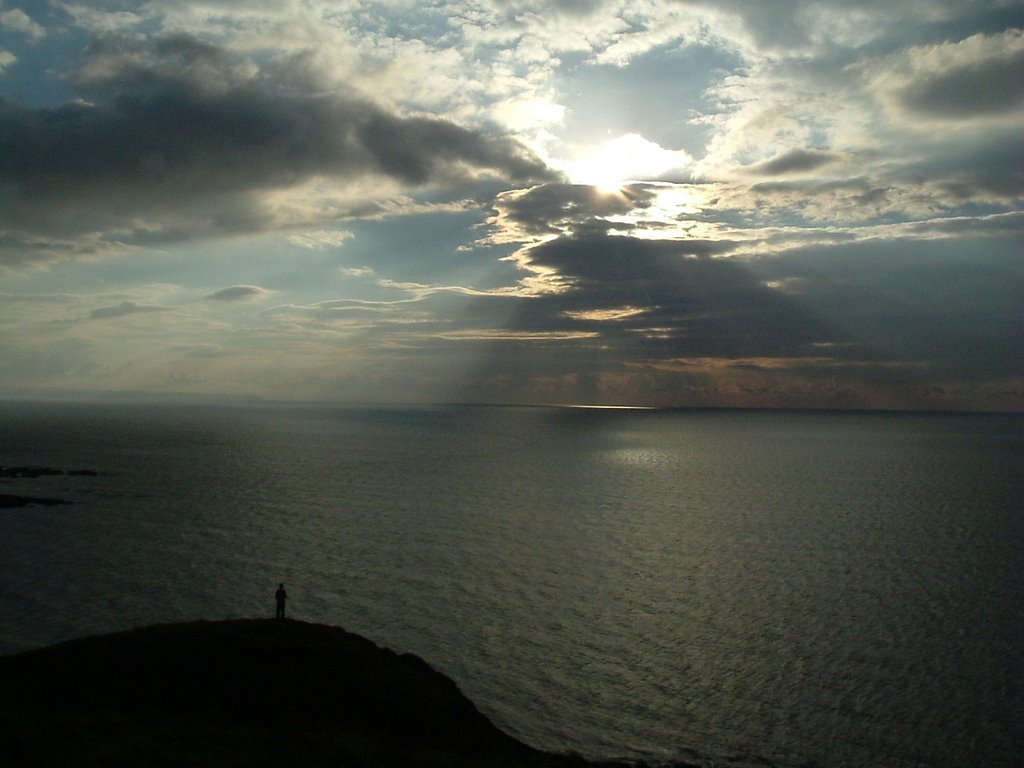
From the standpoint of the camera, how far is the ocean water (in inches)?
1467

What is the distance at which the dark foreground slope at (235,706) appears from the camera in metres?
26.0

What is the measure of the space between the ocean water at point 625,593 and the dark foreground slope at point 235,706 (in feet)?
18.5

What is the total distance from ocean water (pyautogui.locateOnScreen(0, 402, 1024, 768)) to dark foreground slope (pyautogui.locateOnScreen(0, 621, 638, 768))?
5.63m

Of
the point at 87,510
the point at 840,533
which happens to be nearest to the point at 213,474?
the point at 87,510

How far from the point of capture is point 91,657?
107ft

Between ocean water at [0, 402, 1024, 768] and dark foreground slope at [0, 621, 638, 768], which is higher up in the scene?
dark foreground slope at [0, 621, 638, 768]

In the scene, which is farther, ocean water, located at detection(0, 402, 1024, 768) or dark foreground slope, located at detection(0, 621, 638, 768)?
ocean water, located at detection(0, 402, 1024, 768)

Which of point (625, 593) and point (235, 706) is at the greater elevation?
point (235, 706)

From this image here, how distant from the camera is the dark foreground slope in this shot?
26031mm

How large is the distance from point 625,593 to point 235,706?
36305 mm

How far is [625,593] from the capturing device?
2350 inches

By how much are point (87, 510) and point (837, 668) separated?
91.7 metres

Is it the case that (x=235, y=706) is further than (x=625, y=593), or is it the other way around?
(x=625, y=593)

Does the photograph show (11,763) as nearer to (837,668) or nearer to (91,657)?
(91,657)
